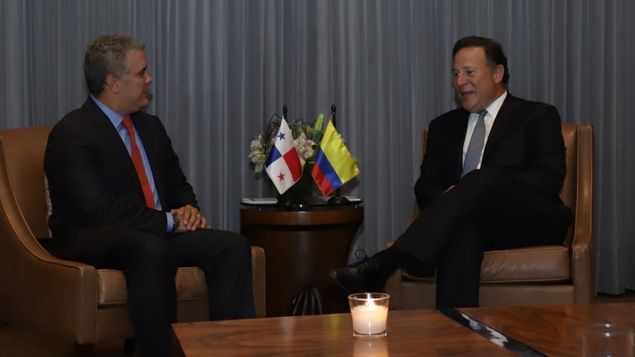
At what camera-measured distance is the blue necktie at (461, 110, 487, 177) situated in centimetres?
390

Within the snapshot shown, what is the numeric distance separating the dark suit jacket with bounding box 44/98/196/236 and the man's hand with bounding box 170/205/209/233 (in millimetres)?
92

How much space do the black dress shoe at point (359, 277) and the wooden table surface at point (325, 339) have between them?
0.82 m

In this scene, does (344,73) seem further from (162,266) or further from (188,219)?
(162,266)

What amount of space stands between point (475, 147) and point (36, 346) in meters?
2.07

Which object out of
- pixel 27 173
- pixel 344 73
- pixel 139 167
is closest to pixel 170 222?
pixel 139 167

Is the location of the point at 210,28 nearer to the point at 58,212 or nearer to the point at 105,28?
the point at 105,28

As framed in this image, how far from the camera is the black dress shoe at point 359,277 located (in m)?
3.26

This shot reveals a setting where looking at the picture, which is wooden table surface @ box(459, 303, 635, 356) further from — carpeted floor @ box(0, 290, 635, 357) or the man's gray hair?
carpeted floor @ box(0, 290, 635, 357)

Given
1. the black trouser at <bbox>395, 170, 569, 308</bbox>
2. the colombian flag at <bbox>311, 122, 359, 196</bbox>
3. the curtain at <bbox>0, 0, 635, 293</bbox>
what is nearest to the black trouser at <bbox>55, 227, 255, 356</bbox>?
the black trouser at <bbox>395, 170, 569, 308</bbox>

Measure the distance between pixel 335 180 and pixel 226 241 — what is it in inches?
40.4

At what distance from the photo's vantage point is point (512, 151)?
378 cm

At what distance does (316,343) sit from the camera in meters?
2.13

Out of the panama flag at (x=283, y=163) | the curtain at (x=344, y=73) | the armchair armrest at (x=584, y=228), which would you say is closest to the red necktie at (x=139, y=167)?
the panama flag at (x=283, y=163)

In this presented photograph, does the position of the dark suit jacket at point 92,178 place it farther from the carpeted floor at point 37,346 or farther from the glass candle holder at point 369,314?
the glass candle holder at point 369,314
